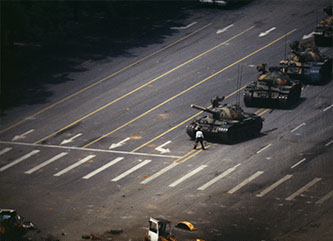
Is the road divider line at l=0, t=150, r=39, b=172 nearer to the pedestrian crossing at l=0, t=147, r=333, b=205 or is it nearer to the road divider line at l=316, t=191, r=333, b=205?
the pedestrian crossing at l=0, t=147, r=333, b=205

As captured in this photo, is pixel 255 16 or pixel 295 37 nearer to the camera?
pixel 295 37

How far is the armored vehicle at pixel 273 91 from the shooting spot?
6988cm

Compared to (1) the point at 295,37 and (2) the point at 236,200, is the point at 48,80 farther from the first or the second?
(2) the point at 236,200

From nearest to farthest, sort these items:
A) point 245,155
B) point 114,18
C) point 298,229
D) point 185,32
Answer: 1. point 298,229
2. point 245,155
3. point 185,32
4. point 114,18

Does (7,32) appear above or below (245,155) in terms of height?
above

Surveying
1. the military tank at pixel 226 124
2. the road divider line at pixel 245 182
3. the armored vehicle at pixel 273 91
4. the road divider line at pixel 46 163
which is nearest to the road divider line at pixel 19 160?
the road divider line at pixel 46 163

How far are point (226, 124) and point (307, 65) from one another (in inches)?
596

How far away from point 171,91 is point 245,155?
53.4 feet

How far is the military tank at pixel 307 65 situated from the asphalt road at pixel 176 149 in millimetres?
1404

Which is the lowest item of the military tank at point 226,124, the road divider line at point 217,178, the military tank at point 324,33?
the road divider line at point 217,178

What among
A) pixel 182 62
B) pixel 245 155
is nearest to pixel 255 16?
pixel 182 62

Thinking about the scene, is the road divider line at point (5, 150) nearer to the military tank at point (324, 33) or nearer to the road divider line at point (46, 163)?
the road divider line at point (46, 163)

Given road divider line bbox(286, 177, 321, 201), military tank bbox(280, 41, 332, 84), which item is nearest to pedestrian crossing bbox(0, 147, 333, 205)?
road divider line bbox(286, 177, 321, 201)

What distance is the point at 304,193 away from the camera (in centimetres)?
5272
